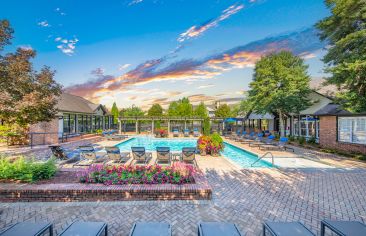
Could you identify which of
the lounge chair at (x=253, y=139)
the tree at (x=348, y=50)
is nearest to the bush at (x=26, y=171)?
the tree at (x=348, y=50)

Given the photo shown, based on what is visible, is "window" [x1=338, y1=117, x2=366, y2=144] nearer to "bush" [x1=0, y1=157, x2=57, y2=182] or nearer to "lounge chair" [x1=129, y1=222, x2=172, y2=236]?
"lounge chair" [x1=129, y1=222, x2=172, y2=236]

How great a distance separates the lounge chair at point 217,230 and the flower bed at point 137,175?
2.60m

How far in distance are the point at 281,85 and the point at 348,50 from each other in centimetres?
817

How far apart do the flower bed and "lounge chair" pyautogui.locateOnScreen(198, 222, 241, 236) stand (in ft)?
8.52

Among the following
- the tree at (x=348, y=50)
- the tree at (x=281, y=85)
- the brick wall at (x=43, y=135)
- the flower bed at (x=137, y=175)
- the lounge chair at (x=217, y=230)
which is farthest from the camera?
the tree at (x=281, y=85)

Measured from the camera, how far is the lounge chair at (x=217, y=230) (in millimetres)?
2771

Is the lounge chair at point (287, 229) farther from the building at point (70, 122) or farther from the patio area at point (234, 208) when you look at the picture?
the building at point (70, 122)

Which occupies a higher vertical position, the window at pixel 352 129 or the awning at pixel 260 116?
the awning at pixel 260 116

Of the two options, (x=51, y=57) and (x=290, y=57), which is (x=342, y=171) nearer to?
(x=290, y=57)

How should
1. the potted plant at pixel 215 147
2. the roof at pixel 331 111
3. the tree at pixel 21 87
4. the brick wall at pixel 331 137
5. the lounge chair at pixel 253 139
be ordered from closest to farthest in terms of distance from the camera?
the tree at pixel 21 87 < the potted plant at pixel 215 147 < the brick wall at pixel 331 137 < the roof at pixel 331 111 < the lounge chair at pixel 253 139

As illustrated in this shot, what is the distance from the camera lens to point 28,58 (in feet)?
28.6

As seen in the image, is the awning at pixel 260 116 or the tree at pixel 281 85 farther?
the awning at pixel 260 116

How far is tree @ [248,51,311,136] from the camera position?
17719 mm

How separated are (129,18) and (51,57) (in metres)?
10.0
